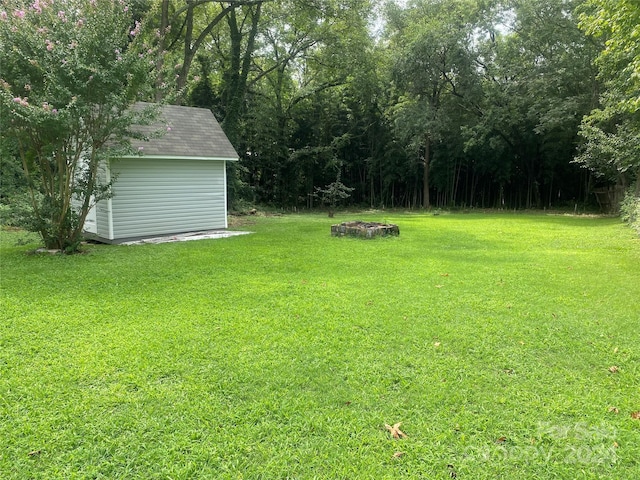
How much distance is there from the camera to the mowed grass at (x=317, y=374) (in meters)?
1.95

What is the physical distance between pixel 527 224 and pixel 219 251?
9.34 metres

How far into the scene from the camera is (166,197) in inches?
375

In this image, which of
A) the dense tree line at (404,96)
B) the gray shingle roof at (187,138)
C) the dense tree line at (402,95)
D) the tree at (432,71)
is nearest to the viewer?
the gray shingle roof at (187,138)

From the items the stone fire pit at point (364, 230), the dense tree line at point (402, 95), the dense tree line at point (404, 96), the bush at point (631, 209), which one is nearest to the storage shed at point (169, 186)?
the stone fire pit at point (364, 230)

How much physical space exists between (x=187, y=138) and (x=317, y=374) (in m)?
8.81

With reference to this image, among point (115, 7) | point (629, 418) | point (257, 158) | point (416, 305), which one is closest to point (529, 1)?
point (257, 158)

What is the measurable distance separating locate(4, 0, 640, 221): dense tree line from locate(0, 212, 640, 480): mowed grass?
10.7 m

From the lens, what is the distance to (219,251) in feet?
24.1

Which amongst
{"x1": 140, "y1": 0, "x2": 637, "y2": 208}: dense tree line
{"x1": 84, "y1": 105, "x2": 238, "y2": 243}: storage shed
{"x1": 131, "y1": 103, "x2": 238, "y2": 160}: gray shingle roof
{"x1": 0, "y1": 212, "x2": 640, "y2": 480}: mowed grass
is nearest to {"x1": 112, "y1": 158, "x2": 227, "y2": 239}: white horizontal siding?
{"x1": 84, "y1": 105, "x2": 238, "y2": 243}: storage shed

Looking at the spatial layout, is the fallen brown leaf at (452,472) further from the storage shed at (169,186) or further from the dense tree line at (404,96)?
the dense tree line at (404,96)

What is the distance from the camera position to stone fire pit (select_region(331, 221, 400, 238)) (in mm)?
8964

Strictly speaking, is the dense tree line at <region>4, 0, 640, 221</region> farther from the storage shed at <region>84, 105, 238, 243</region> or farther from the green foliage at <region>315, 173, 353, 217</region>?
the storage shed at <region>84, 105, 238, 243</region>

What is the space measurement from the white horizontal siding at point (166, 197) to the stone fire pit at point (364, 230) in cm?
327

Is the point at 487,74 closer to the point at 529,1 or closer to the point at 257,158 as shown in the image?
the point at 529,1
